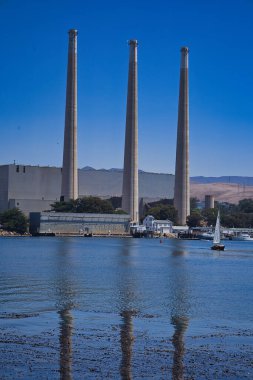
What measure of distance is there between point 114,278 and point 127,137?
3665 inches

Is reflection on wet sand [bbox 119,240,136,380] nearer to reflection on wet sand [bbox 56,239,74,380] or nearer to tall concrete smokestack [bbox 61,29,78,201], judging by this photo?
reflection on wet sand [bbox 56,239,74,380]

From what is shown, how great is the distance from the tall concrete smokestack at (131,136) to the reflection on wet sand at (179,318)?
3386 inches

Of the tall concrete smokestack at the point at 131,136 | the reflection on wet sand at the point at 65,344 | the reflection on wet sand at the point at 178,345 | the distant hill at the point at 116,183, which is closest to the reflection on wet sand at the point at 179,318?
the reflection on wet sand at the point at 178,345

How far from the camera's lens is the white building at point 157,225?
155 m

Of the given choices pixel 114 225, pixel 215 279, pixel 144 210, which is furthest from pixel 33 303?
pixel 144 210

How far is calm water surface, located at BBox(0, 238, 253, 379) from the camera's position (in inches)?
717

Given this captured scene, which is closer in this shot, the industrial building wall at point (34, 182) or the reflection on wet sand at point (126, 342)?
the reflection on wet sand at point (126, 342)

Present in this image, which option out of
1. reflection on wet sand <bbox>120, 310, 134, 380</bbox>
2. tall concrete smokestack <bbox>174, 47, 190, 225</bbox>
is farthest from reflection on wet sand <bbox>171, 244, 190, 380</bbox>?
tall concrete smokestack <bbox>174, 47, 190, 225</bbox>

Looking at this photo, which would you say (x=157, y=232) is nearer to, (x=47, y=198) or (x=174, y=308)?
(x=47, y=198)

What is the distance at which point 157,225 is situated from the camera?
155875mm

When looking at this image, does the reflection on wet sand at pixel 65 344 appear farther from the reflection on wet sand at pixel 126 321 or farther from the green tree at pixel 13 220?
the green tree at pixel 13 220

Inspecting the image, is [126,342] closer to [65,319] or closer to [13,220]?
[65,319]

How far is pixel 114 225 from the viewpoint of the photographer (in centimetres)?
14900

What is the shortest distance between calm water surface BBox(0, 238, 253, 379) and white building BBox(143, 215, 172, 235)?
348 ft
